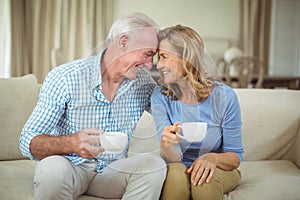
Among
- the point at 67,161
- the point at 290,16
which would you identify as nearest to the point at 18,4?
the point at 67,161

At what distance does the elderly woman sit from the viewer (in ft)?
1.73

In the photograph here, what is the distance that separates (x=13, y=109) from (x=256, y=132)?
2.19ft

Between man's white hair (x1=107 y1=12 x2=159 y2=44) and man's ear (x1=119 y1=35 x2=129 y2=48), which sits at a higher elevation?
man's white hair (x1=107 y1=12 x2=159 y2=44)

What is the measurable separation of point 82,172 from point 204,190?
0.70ft

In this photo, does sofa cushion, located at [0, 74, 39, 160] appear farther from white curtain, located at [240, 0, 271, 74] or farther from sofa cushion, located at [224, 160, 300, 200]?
white curtain, located at [240, 0, 271, 74]

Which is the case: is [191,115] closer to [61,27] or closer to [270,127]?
[61,27]

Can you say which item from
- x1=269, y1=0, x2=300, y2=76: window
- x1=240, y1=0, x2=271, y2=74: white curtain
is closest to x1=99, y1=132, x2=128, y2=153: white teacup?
x1=240, y1=0, x2=271, y2=74: white curtain

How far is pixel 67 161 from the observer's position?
2.18 ft

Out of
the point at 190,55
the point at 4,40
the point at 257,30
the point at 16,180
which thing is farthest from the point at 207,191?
the point at 257,30

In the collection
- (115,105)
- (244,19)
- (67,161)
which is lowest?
(67,161)

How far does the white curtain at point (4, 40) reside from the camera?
5.01 ft

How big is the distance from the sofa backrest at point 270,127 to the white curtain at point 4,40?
958 millimetres

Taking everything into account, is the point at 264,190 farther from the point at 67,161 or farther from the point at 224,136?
the point at 67,161

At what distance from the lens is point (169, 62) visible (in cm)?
52
